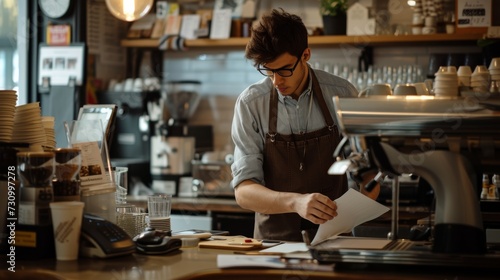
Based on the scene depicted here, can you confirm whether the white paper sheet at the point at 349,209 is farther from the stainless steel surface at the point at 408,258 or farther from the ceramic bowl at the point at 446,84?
the ceramic bowl at the point at 446,84

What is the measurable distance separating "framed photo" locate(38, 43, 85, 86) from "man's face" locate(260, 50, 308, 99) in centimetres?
284

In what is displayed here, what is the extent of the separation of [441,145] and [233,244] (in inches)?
33.4

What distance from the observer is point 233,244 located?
9.44 feet

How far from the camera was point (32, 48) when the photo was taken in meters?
6.14

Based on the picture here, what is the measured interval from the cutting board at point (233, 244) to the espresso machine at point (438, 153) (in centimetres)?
36

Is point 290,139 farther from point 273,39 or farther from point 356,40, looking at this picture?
point 356,40

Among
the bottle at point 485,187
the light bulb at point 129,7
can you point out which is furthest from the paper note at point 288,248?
the bottle at point 485,187

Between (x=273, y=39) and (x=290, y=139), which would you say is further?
(x=290, y=139)

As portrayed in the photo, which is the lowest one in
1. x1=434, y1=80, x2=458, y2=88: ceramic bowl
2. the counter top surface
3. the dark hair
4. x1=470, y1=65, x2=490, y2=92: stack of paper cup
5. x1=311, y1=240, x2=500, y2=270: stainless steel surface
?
the counter top surface

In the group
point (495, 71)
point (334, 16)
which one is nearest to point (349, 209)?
point (495, 71)

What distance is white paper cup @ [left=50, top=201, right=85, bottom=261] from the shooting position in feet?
8.63

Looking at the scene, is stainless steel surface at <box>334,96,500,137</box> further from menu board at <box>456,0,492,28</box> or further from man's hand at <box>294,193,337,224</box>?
menu board at <box>456,0,492,28</box>

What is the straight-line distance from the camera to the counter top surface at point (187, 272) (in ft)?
7.72

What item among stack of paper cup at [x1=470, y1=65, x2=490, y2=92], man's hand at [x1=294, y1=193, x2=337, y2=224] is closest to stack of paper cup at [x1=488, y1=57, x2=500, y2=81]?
stack of paper cup at [x1=470, y1=65, x2=490, y2=92]
